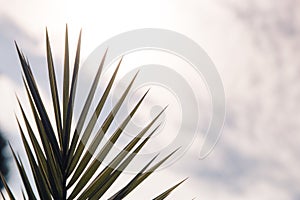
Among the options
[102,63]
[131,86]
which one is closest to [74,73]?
[102,63]

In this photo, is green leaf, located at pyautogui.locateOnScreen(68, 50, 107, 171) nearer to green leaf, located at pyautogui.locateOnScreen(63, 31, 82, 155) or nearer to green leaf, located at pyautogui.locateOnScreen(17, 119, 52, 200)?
green leaf, located at pyautogui.locateOnScreen(63, 31, 82, 155)

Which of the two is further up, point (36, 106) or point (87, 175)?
point (36, 106)

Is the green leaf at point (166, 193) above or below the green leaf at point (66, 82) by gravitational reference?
below

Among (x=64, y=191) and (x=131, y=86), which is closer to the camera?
(x=64, y=191)

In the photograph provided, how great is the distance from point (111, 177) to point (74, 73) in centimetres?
62

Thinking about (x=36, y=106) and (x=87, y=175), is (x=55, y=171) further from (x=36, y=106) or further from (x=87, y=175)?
(x=36, y=106)

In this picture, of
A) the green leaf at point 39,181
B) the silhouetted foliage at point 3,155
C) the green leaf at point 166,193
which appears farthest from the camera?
the silhouetted foliage at point 3,155

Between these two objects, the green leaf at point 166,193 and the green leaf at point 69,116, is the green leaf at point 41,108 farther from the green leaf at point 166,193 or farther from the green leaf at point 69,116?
the green leaf at point 166,193

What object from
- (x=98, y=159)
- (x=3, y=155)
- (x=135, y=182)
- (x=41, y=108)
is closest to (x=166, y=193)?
(x=135, y=182)

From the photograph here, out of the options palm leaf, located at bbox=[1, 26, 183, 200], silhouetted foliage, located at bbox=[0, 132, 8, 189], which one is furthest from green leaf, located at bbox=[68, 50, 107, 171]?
silhouetted foliage, located at bbox=[0, 132, 8, 189]

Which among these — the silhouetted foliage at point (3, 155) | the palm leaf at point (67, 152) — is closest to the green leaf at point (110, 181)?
the palm leaf at point (67, 152)

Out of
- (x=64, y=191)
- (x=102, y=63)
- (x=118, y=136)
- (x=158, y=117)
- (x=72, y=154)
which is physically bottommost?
(x=64, y=191)

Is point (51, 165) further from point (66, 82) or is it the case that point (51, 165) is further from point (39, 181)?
point (66, 82)

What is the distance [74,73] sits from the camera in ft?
7.41
